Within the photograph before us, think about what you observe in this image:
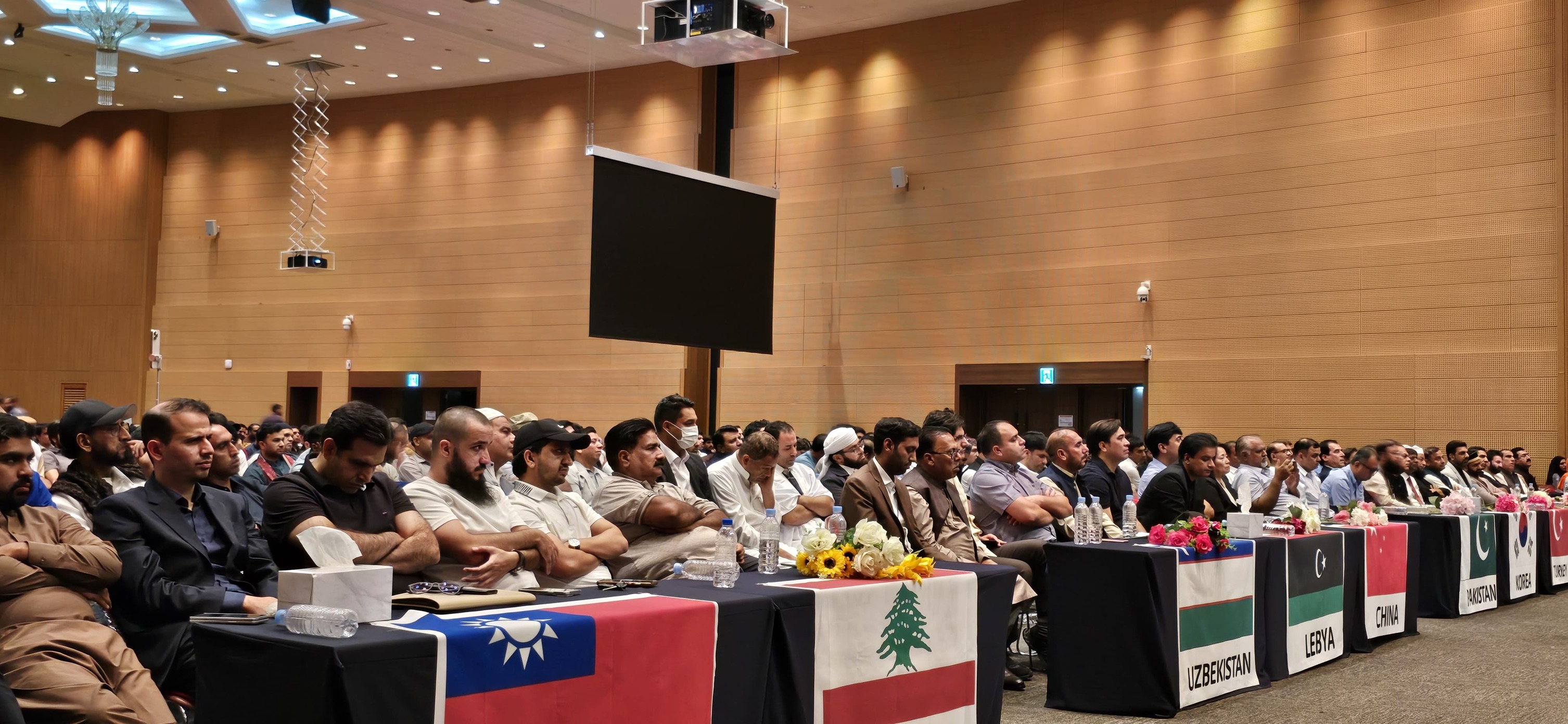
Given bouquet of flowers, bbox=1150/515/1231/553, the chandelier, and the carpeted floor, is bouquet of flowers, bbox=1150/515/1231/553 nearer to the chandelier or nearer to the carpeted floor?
the carpeted floor

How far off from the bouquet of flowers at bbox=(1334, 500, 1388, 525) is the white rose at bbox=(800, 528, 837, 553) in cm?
432

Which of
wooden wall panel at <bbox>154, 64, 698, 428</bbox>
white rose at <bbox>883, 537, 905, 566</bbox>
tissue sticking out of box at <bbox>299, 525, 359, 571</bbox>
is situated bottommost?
white rose at <bbox>883, 537, 905, 566</bbox>

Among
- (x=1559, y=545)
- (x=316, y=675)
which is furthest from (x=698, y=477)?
(x=1559, y=545)

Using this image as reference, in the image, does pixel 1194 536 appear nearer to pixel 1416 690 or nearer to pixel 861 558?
pixel 1416 690

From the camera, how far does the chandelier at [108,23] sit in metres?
13.9

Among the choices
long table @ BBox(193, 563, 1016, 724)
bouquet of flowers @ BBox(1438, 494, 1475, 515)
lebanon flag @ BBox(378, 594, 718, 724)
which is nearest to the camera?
long table @ BBox(193, 563, 1016, 724)

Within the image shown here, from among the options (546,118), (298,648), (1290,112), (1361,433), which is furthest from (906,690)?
(546,118)

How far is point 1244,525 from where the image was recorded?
6.11 metres

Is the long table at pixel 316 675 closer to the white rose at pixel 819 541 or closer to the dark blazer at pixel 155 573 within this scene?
the dark blazer at pixel 155 573

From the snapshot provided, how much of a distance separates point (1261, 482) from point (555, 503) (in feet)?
19.5

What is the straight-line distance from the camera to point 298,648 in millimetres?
2559

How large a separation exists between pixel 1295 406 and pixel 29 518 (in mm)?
12704

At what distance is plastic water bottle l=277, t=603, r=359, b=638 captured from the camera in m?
2.65

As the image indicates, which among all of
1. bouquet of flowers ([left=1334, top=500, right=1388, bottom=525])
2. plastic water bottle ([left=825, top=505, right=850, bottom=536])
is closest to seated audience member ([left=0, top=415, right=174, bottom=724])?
plastic water bottle ([left=825, top=505, right=850, bottom=536])
